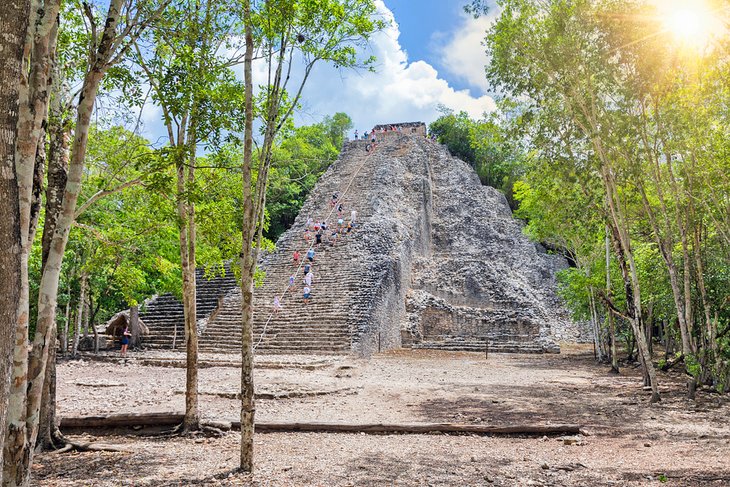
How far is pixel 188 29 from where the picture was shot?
632 centimetres

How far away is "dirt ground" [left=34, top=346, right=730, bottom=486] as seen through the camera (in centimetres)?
524

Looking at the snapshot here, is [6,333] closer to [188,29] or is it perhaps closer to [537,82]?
[188,29]

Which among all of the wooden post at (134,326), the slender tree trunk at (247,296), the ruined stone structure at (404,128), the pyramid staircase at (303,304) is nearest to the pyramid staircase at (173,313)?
the wooden post at (134,326)

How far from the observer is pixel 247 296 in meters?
5.09

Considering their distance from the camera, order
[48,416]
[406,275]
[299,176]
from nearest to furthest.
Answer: [48,416] < [406,275] < [299,176]

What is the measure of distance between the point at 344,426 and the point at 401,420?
4.15 ft

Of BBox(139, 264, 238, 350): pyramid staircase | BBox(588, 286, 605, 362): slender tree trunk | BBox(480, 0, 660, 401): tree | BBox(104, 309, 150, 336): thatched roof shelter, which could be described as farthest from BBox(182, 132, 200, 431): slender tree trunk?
BBox(588, 286, 605, 362): slender tree trunk

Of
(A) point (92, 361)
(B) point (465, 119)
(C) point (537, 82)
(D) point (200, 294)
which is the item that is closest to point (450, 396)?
(C) point (537, 82)

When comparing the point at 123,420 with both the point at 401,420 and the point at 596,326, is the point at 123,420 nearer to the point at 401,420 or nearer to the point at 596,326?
the point at 401,420

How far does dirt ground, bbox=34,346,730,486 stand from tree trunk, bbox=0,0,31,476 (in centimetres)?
296

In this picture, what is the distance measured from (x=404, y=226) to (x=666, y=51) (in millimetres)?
20283

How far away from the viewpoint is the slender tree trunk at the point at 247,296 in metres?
5.07

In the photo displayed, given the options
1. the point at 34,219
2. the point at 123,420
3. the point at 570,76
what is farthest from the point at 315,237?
the point at 34,219

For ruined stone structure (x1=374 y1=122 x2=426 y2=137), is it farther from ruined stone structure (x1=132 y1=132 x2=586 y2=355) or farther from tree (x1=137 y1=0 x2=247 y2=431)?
tree (x1=137 y1=0 x2=247 y2=431)
